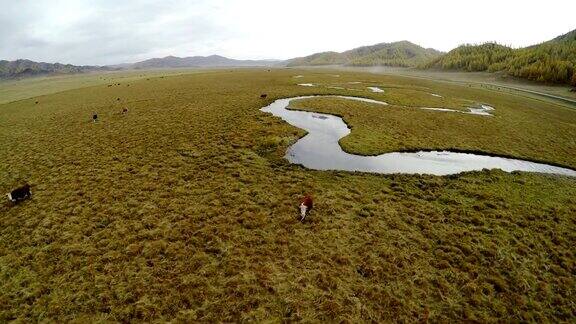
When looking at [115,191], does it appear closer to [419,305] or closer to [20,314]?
[20,314]

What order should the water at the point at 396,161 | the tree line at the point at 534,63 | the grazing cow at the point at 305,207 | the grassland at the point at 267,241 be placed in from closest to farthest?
the grassland at the point at 267,241, the grazing cow at the point at 305,207, the water at the point at 396,161, the tree line at the point at 534,63

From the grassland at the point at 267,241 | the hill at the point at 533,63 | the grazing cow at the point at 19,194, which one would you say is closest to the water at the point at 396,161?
the grassland at the point at 267,241

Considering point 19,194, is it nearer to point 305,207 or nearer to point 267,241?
point 267,241

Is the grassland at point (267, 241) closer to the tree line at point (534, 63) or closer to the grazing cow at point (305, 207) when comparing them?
the grazing cow at point (305, 207)

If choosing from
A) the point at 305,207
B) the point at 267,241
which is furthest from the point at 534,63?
the point at 267,241

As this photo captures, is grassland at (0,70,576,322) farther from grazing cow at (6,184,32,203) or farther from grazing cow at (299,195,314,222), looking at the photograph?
grazing cow at (6,184,32,203)

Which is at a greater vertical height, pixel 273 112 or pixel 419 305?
pixel 273 112

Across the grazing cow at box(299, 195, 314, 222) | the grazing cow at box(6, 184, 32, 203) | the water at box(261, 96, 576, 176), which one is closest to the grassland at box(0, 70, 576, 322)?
the grazing cow at box(299, 195, 314, 222)

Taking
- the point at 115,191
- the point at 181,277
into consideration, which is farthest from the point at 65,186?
the point at 181,277
